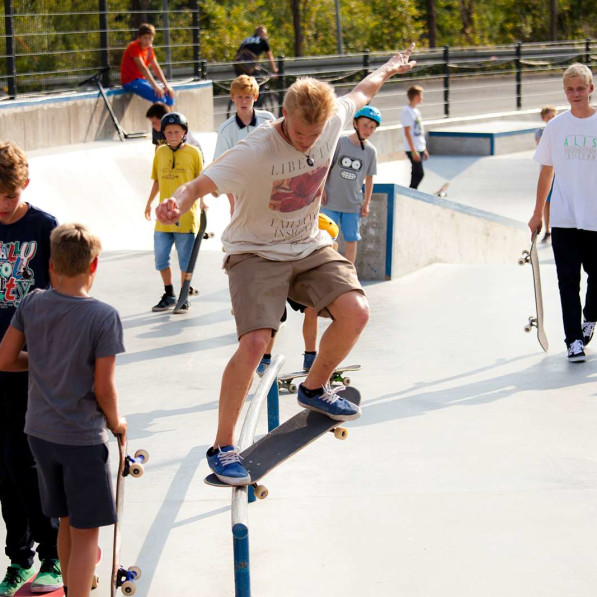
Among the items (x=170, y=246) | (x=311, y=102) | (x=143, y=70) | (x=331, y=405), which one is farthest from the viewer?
(x=143, y=70)

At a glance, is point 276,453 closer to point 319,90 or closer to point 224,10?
point 319,90

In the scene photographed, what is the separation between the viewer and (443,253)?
39.1 ft

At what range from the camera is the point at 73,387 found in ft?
11.4

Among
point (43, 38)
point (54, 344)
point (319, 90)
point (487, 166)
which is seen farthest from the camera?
point (487, 166)

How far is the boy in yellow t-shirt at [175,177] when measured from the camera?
886 cm

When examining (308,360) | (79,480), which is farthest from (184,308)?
(79,480)

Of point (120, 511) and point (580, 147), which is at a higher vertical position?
point (580, 147)

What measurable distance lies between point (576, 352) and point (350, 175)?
8.50 ft

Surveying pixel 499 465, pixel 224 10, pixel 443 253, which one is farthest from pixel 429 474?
pixel 224 10

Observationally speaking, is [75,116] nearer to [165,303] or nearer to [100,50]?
[100,50]

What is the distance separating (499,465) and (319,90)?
7.66ft

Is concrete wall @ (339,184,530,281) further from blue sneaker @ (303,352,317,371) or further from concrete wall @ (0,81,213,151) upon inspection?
concrete wall @ (0,81,213,151)

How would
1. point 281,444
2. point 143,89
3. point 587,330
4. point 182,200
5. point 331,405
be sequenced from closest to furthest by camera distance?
point 182,200 < point 281,444 < point 331,405 < point 587,330 < point 143,89

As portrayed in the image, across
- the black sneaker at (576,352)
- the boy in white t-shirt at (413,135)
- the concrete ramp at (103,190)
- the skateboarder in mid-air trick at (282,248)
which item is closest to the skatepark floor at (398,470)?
the black sneaker at (576,352)
